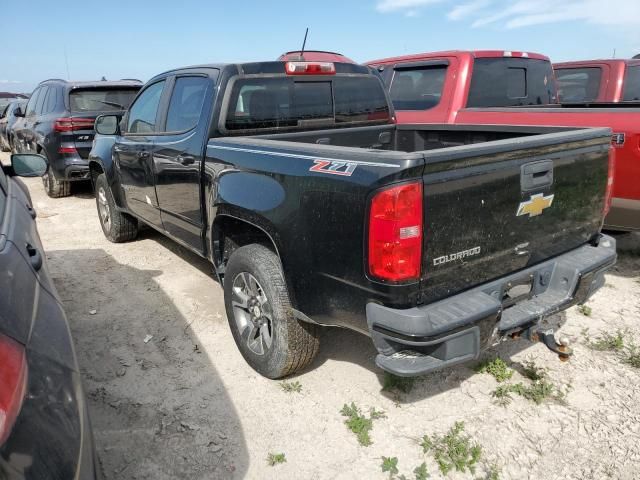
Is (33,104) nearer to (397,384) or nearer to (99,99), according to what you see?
(99,99)

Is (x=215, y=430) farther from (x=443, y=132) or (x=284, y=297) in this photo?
(x=443, y=132)

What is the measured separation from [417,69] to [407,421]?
4268 millimetres

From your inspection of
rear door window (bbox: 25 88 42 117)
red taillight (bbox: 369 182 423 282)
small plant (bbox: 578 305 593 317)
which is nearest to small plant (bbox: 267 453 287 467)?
red taillight (bbox: 369 182 423 282)

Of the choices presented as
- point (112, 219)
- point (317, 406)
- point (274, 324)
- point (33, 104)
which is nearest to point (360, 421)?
point (317, 406)

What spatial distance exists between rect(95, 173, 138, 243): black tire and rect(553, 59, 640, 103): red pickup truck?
6.07 meters

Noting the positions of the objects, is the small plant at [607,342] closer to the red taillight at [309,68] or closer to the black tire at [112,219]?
the red taillight at [309,68]

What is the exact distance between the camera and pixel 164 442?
2.66 metres

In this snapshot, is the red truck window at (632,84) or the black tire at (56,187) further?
the black tire at (56,187)

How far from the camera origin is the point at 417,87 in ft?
19.0

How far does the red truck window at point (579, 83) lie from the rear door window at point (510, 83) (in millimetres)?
1023

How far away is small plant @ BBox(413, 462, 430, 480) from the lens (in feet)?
7.72

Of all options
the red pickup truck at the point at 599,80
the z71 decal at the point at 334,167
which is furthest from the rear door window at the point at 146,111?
the red pickup truck at the point at 599,80

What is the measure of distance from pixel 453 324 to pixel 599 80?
19.8 feet

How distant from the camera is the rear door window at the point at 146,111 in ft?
14.3
